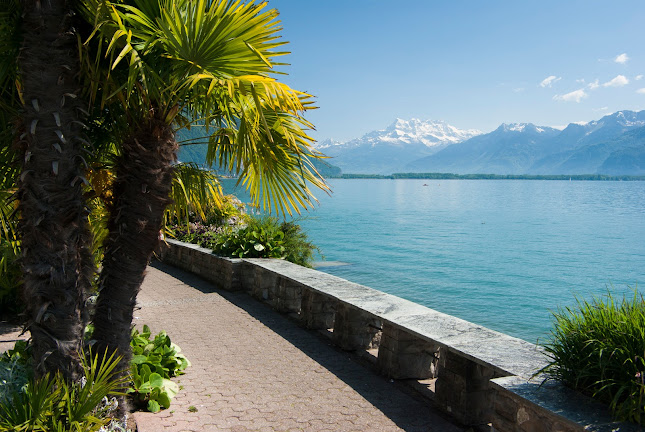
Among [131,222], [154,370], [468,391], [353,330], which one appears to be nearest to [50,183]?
[131,222]

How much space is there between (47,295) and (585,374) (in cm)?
383

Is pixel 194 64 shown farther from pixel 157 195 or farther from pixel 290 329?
pixel 290 329

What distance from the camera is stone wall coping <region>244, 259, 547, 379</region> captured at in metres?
4.45

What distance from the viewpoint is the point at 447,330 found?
→ 5465 mm

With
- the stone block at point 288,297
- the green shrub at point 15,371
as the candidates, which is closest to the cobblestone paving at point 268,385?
the stone block at point 288,297

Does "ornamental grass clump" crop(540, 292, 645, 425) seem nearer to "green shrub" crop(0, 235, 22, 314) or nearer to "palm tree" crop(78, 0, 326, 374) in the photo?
"palm tree" crop(78, 0, 326, 374)

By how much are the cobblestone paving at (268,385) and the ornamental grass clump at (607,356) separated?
4.96ft

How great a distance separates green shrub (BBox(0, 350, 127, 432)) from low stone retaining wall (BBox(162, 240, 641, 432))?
2.94 m

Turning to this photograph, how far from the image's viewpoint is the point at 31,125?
3.76 meters

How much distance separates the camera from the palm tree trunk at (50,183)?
150 inches

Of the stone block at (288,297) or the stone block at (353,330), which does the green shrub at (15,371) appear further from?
the stone block at (288,297)

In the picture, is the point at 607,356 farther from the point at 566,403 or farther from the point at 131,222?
the point at 131,222

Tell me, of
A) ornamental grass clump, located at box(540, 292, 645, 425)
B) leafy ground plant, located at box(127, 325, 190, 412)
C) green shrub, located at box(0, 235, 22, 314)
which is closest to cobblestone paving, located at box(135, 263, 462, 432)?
leafy ground plant, located at box(127, 325, 190, 412)

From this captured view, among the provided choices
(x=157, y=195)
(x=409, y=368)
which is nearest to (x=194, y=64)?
(x=157, y=195)
